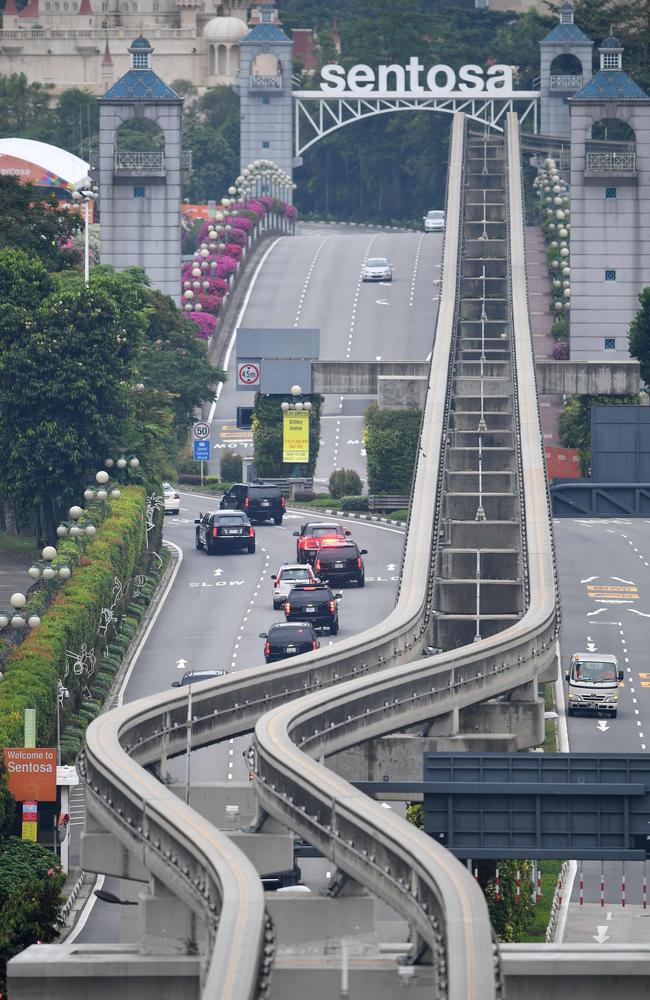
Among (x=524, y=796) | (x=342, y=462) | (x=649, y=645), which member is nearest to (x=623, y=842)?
(x=524, y=796)

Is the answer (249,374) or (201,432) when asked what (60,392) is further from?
(249,374)

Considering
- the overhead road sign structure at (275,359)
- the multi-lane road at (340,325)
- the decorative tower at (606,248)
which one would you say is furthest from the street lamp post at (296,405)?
the decorative tower at (606,248)

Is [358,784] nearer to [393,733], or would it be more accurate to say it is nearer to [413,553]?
[393,733]

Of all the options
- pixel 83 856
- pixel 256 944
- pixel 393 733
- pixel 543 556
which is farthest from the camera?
pixel 543 556

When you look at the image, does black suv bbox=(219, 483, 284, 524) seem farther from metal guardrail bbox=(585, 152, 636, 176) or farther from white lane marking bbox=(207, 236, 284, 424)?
metal guardrail bbox=(585, 152, 636, 176)

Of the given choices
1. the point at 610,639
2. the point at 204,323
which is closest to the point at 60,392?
the point at 610,639
